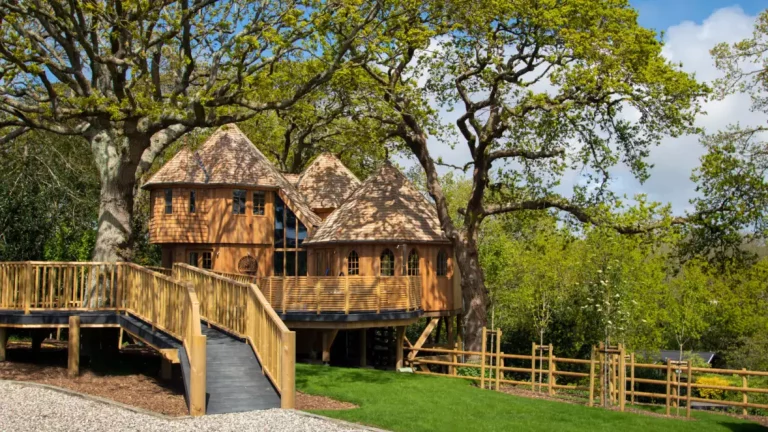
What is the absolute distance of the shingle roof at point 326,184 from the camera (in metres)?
34.3

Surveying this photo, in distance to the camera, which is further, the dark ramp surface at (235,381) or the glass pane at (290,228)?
the glass pane at (290,228)

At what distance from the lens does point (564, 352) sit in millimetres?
35031

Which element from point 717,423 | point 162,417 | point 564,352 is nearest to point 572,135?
point 717,423

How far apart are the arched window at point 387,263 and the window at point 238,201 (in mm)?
6825

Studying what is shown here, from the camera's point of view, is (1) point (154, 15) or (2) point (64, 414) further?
(1) point (154, 15)

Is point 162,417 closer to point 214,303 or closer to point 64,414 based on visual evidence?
point 64,414

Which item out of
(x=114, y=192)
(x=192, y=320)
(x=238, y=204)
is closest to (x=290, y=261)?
(x=238, y=204)

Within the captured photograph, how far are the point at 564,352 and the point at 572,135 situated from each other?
1293cm

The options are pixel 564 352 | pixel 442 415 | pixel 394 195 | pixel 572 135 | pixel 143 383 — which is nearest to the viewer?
pixel 442 415

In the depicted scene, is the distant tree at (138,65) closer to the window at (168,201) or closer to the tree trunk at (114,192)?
the tree trunk at (114,192)

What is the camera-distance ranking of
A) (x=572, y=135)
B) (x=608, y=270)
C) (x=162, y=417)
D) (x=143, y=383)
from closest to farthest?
(x=162, y=417) < (x=143, y=383) < (x=608, y=270) < (x=572, y=135)

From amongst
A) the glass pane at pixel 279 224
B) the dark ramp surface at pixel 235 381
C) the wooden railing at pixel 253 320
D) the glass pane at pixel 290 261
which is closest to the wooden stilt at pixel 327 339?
the wooden railing at pixel 253 320

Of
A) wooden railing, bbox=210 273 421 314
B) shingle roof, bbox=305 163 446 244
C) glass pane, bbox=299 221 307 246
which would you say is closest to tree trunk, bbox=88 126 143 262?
wooden railing, bbox=210 273 421 314

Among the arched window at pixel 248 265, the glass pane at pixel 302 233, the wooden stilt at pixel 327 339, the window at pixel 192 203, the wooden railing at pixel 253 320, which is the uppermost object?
the window at pixel 192 203
